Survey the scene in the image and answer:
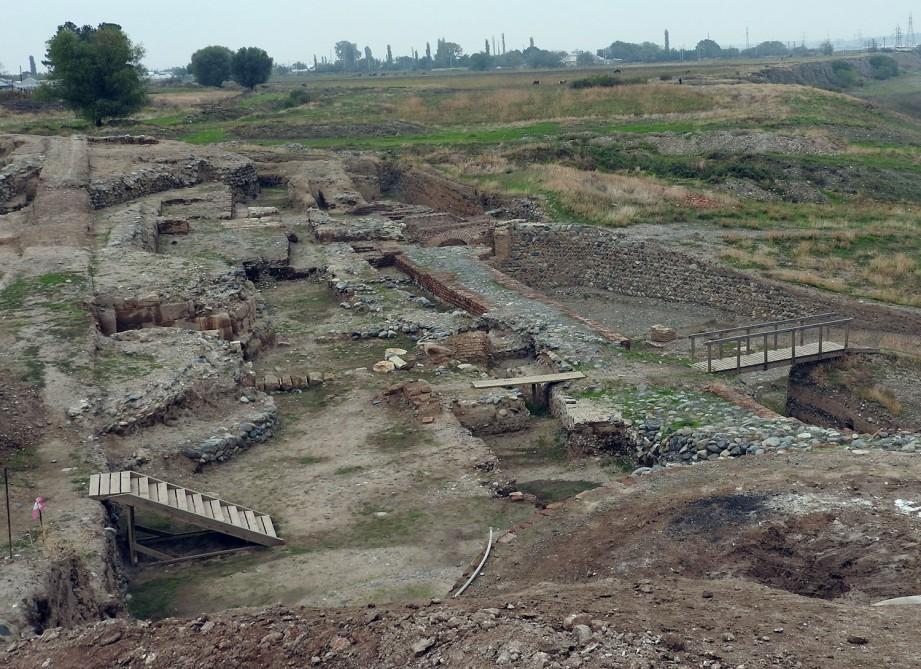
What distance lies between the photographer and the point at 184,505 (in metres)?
9.67

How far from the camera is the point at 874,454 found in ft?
31.3

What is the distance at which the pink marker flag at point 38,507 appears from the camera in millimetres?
8586

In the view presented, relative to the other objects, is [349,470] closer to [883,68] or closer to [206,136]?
[206,136]

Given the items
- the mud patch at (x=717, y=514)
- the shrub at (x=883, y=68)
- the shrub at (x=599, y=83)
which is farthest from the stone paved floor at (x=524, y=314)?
the shrub at (x=883, y=68)

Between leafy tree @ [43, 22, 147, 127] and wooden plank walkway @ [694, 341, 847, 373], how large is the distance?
33.1m

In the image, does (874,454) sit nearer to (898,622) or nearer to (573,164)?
(898,622)

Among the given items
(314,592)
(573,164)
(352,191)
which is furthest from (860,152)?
(314,592)

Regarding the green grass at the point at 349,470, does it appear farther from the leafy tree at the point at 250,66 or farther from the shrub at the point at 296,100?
the leafy tree at the point at 250,66

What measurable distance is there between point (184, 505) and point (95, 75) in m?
35.2

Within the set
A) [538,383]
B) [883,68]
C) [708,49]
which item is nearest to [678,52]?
[708,49]

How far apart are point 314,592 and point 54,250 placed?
39.5 feet

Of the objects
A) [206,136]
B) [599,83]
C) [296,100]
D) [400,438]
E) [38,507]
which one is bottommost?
[400,438]

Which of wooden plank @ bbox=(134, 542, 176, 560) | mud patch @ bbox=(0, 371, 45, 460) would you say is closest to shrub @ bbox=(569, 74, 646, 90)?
mud patch @ bbox=(0, 371, 45, 460)

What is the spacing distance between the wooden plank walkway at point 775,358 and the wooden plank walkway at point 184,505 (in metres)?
6.78
